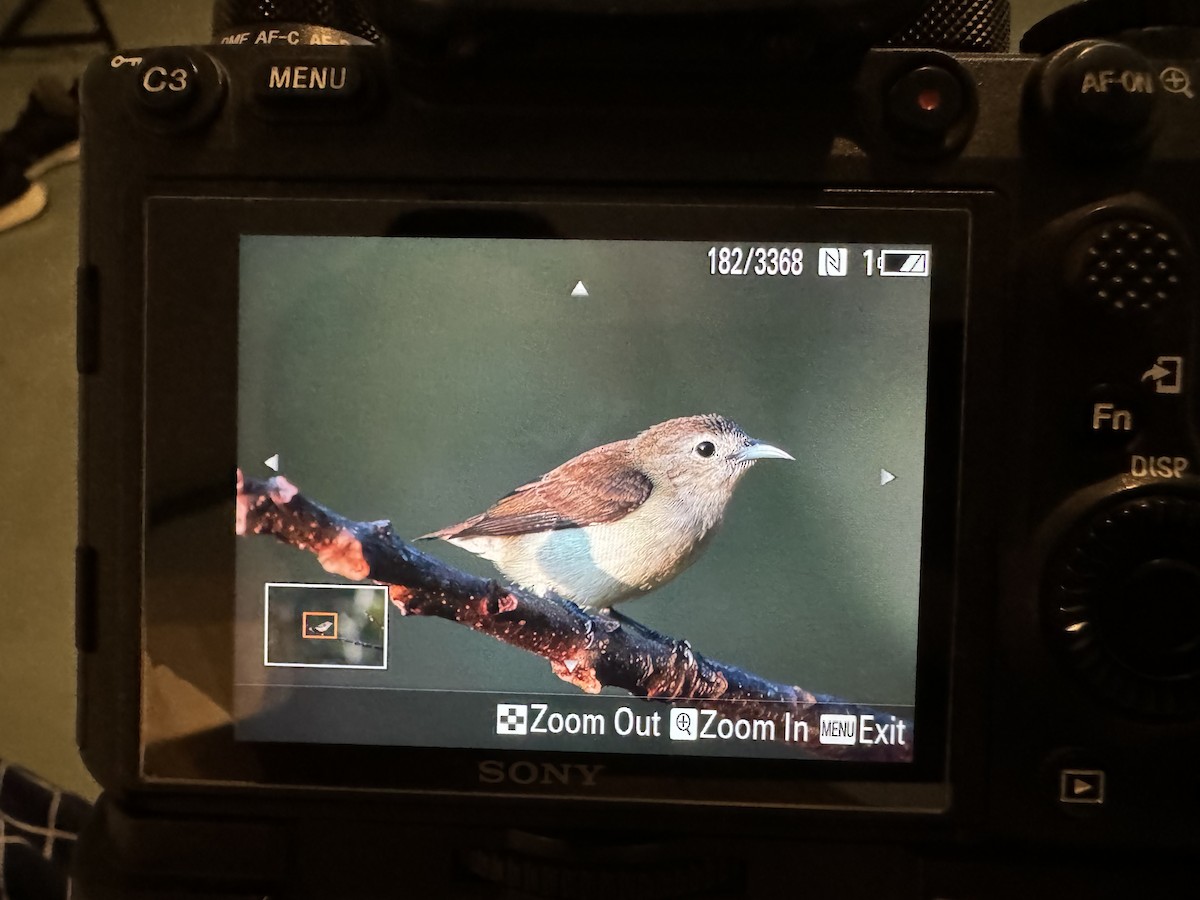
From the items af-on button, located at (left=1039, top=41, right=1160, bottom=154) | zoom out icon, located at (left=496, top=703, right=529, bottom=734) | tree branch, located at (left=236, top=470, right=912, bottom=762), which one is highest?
af-on button, located at (left=1039, top=41, right=1160, bottom=154)

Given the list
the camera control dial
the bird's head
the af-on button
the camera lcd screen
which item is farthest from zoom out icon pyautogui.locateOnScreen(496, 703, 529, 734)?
the af-on button

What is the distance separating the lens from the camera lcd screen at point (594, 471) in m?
0.38

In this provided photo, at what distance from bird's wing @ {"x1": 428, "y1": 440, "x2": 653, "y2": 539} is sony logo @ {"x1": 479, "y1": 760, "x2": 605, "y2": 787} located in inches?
3.9

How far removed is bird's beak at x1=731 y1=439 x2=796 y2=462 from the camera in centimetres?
38

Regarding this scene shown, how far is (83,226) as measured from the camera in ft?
1.30

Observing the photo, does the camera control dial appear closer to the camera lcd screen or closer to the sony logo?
the camera lcd screen

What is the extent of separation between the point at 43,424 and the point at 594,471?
0.48 meters

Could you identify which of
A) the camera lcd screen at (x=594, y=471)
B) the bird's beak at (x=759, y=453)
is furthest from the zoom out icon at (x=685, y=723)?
the bird's beak at (x=759, y=453)

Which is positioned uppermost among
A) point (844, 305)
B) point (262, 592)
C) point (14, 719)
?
point (844, 305)

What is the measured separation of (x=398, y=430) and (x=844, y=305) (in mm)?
190

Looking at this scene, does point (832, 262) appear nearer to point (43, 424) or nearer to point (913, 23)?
point (913, 23)

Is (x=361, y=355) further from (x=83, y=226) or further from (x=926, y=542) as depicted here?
(x=926, y=542)

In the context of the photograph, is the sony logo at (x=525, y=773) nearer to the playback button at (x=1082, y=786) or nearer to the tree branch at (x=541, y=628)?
the tree branch at (x=541, y=628)

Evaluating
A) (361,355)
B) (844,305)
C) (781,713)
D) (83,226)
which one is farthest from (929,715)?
(83,226)
